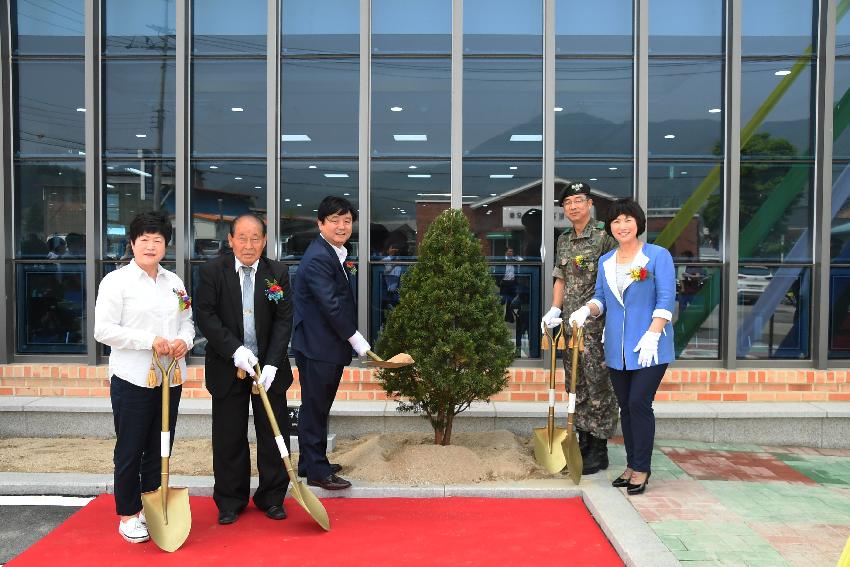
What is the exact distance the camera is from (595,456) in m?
5.36

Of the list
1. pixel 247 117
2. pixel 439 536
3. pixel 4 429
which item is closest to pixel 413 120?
pixel 247 117

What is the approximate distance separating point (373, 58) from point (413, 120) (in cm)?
65

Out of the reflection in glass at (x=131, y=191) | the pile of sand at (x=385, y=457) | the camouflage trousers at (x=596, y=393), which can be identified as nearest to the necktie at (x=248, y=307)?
the pile of sand at (x=385, y=457)

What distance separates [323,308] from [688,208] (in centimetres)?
364

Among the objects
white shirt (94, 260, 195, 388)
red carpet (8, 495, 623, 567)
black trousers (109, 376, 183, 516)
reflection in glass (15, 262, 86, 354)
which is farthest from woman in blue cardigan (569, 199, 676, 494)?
reflection in glass (15, 262, 86, 354)

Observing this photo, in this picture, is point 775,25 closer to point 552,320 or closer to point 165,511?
point 552,320

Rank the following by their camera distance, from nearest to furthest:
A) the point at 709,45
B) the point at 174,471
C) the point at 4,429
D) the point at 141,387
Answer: the point at 141,387
the point at 174,471
the point at 4,429
the point at 709,45

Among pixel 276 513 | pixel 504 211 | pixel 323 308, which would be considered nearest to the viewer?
pixel 276 513

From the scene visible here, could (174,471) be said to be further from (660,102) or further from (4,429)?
(660,102)

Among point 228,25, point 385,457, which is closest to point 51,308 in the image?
point 228,25

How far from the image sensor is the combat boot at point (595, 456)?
5301 mm

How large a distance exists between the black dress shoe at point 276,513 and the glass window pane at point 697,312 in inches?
154

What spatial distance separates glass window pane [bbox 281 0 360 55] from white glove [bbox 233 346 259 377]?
3.55 meters

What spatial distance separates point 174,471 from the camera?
532 cm
